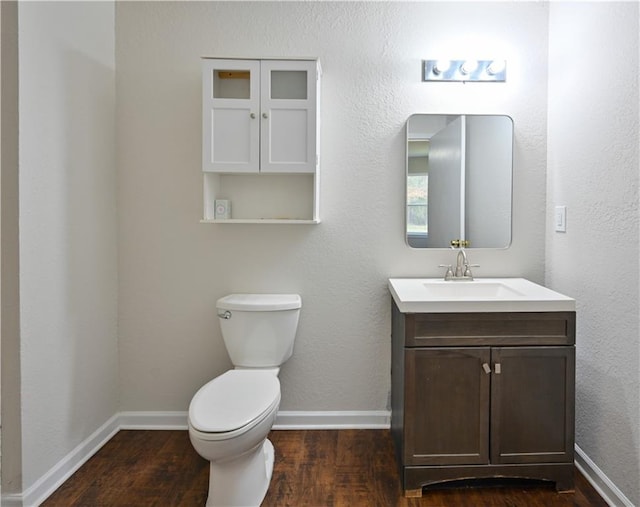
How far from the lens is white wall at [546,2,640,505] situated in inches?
75.4

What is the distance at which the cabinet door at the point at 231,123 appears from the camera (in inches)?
95.3

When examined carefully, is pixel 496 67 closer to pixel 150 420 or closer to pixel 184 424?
pixel 184 424

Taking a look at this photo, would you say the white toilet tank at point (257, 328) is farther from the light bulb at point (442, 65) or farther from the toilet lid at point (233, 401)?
the light bulb at point (442, 65)

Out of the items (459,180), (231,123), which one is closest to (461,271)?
(459,180)

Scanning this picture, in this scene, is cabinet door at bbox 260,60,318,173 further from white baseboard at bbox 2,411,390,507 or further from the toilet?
white baseboard at bbox 2,411,390,507

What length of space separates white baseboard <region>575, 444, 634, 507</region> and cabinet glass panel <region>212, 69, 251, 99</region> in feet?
7.47

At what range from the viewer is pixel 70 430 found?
2248 millimetres

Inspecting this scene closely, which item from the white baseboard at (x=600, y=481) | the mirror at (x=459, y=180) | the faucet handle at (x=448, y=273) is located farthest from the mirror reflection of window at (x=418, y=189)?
the white baseboard at (x=600, y=481)

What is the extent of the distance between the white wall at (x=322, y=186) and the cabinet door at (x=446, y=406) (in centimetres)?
65

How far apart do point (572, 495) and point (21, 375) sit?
2.22m

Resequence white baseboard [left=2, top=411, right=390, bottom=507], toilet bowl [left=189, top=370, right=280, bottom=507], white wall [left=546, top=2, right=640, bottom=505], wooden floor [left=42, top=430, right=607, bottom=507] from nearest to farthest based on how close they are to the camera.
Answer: toilet bowl [left=189, top=370, right=280, bottom=507] < white wall [left=546, top=2, right=640, bottom=505] < wooden floor [left=42, top=430, right=607, bottom=507] < white baseboard [left=2, top=411, right=390, bottom=507]

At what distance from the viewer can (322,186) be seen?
2670 mm

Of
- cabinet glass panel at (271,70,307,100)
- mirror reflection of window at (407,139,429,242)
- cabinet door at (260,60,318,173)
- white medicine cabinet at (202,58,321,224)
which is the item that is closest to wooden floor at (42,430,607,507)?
mirror reflection of window at (407,139,429,242)

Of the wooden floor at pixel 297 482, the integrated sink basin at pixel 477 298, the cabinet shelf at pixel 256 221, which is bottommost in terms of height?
the wooden floor at pixel 297 482
